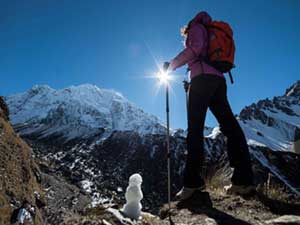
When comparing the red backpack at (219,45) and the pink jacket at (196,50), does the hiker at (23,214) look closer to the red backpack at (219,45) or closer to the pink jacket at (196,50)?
the pink jacket at (196,50)

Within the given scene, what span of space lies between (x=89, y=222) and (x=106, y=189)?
8545cm

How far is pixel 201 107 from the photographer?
6.25 meters

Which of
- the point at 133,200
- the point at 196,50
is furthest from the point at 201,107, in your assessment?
the point at 133,200

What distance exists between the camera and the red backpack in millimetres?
6141

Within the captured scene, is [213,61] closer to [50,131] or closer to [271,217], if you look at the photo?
[271,217]

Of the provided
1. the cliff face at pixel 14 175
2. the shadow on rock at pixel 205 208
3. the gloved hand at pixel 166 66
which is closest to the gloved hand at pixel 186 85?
the gloved hand at pixel 166 66

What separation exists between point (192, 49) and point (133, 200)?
9.11 ft

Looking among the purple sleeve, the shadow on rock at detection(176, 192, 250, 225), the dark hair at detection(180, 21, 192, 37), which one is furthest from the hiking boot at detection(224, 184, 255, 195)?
the dark hair at detection(180, 21, 192, 37)

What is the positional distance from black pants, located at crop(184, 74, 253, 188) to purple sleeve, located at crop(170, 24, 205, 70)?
403 millimetres

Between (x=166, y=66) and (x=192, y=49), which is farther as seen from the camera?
(x=166, y=66)

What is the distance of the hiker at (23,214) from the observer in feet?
11.6

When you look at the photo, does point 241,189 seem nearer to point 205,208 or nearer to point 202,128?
point 205,208

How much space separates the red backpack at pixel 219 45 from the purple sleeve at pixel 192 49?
19 centimetres

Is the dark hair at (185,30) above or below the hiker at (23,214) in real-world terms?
above
